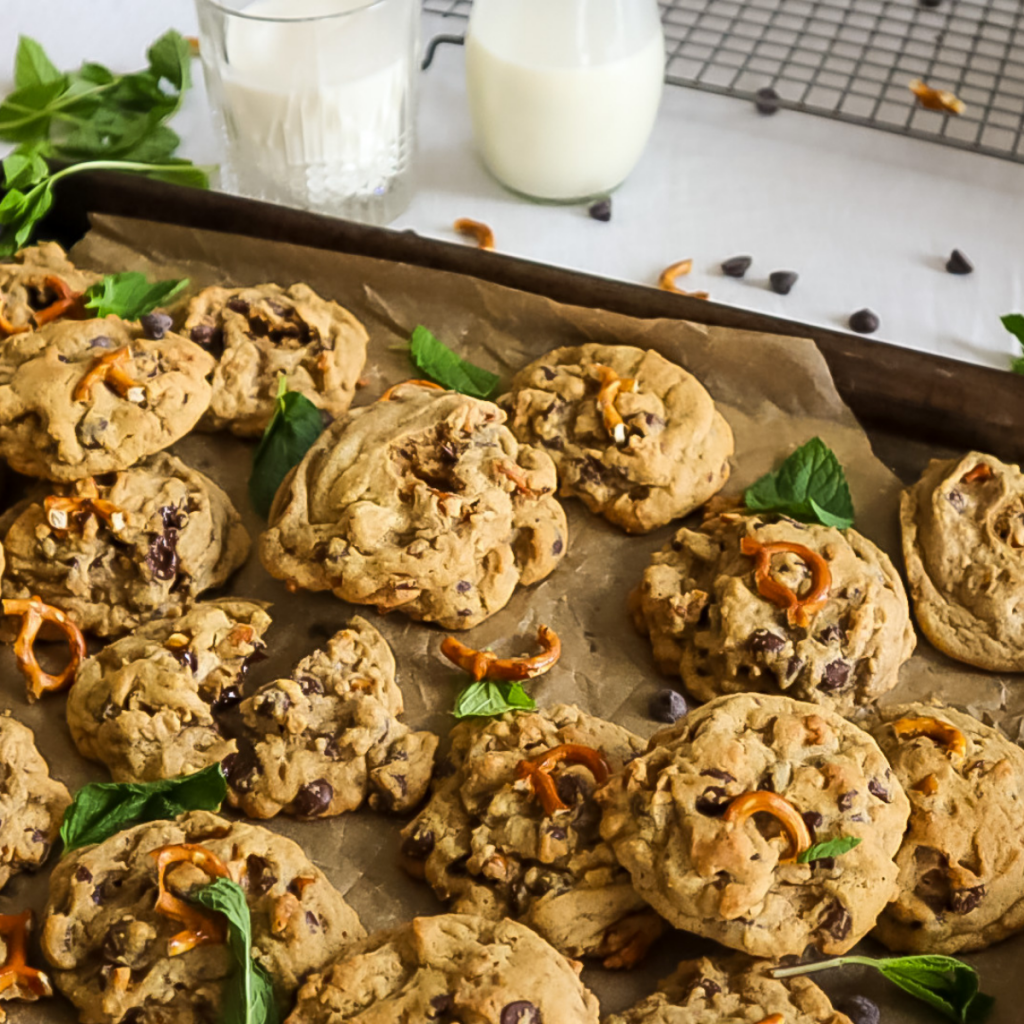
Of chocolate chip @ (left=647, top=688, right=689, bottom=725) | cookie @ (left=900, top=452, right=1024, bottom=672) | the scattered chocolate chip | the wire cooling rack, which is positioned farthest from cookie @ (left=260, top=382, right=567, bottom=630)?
the wire cooling rack

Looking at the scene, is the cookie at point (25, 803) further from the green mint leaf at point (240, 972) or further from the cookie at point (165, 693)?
the green mint leaf at point (240, 972)

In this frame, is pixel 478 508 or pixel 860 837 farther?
pixel 478 508

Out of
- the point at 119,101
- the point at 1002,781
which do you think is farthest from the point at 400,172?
the point at 1002,781

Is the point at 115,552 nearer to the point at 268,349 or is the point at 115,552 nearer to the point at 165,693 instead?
the point at 165,693

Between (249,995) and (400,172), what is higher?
(400,172)

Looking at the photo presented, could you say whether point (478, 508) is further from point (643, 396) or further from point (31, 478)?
point (31, 478)

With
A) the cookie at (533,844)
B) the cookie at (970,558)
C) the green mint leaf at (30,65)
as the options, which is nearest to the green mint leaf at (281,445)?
the cookie at (533,844)
